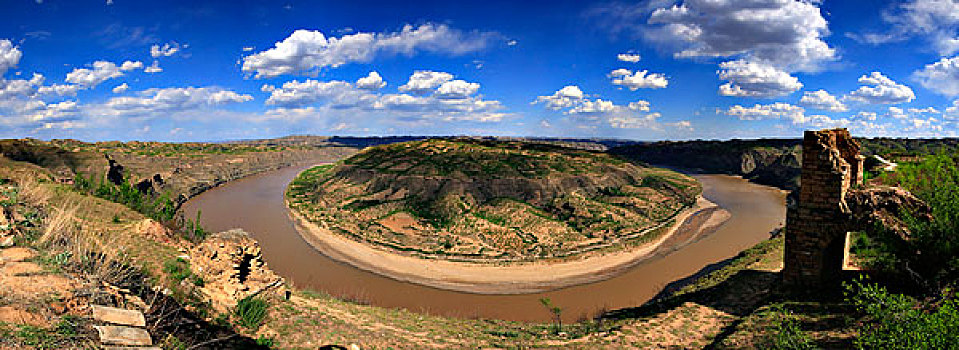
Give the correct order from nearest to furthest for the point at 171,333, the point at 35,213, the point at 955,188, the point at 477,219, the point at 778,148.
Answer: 1. the point at 171,333
2. the point at 35,213
3. the point at 955,188
4. the point at 477,219
5. the point at 778,148

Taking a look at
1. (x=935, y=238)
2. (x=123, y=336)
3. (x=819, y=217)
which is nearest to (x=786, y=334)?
(x=935, y=238)

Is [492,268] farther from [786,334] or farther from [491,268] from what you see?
[786,334]

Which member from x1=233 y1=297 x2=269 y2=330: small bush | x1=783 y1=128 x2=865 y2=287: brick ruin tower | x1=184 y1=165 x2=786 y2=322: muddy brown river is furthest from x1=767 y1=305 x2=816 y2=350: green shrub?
x1=233 y1=297 x2=269 y2=330: small bush

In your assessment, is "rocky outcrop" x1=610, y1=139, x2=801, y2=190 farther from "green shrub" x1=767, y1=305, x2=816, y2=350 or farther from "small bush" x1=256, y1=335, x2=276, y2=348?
"small bush" x1=256, y1=335, x2=276, y2=348

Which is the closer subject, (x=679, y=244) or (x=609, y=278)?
(x=609, y=278)

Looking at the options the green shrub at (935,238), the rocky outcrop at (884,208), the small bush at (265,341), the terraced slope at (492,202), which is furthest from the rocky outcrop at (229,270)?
the terraced slope at (492,202)

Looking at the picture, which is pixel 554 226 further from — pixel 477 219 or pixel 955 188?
pixel 955 188

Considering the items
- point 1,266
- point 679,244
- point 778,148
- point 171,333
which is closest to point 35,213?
point 1,266
